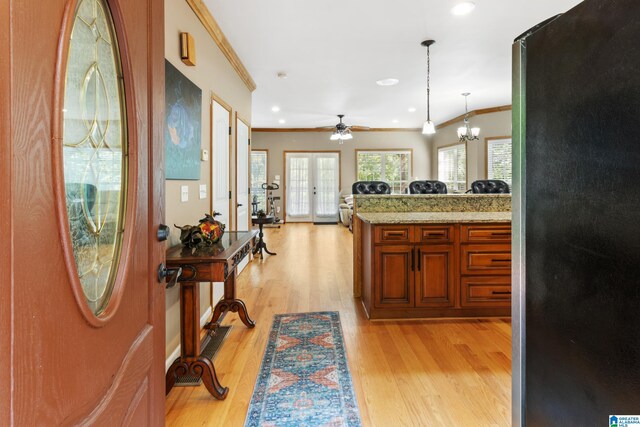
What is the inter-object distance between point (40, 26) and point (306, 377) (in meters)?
2.13

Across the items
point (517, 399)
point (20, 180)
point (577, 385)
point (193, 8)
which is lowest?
point (517, 399)

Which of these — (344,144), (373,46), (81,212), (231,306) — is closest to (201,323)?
(231,306)

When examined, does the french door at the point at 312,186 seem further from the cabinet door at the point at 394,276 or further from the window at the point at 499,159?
the cabinet door at the point at 394,276

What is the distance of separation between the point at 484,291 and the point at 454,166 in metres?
6.76

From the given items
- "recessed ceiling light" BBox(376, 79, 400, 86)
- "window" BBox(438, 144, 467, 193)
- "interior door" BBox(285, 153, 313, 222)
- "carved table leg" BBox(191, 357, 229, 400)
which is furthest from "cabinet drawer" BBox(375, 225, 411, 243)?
"interior door" BBox(285, 153, 313, 222)

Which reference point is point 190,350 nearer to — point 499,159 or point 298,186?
point 499,159

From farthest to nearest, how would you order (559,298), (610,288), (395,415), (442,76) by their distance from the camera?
(442,76) < (395,415) < (559,298) < (610,288)

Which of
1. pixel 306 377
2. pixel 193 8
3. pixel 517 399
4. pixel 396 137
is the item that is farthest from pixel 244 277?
pixel 396 137

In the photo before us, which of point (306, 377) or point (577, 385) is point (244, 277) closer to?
point (306, 377)

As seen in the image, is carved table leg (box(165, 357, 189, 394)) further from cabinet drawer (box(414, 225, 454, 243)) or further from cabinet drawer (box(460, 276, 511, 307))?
cabinet drawer (box(460, 276, 511, 307))

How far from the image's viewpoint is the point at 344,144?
10586mm

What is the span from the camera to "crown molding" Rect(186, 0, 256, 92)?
2.89 meters

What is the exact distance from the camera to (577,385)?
28.2 inches

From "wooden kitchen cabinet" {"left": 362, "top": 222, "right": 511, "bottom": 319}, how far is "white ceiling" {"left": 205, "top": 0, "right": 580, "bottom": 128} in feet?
6.30
